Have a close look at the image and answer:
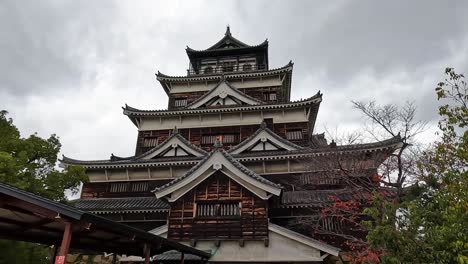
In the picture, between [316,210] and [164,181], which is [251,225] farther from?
[164,181]

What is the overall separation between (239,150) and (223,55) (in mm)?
12871

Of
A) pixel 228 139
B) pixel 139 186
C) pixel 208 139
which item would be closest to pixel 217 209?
pixel 139 186

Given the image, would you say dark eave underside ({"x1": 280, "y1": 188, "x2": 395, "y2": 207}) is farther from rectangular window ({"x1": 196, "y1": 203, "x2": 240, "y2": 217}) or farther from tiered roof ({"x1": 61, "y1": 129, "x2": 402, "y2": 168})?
rectangular window ({"x1": 196, "y1": 203, "x2": 240, "y2": 217})

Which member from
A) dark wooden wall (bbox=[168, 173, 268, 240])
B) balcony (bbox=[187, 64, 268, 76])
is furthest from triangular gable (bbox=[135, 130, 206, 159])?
balcony (bbox=[187, 64, 268, 76])

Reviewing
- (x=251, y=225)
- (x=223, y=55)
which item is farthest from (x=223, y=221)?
(x=223, y=55)

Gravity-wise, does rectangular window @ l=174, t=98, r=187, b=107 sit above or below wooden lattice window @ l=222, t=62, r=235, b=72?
below

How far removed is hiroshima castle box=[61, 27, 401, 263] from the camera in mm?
13711

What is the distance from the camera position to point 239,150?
20.0 metres

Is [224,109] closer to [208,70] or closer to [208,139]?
[208,139]

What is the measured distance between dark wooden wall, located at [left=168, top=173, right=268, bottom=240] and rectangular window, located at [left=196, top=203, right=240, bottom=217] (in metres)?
0.21

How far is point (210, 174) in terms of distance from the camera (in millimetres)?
14477

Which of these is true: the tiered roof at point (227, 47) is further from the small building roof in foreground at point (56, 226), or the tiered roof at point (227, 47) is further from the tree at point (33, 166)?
the small building roof in foreground at point (56, 226)

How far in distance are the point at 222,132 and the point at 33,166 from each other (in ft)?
40.9

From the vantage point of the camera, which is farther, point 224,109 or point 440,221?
point 224,109
